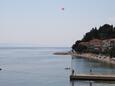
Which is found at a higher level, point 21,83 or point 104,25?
point 104,25

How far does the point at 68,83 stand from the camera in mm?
52281

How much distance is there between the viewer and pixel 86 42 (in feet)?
520

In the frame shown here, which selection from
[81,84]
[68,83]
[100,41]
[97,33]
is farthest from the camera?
[97,33]

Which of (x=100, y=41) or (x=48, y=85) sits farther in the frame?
(x=100, y=41)

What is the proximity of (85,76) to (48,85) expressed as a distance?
5562 mm

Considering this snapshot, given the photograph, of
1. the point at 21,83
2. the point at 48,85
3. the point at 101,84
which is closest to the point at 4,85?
the point at 21,83

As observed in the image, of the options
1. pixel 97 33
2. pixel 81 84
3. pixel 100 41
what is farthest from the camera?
pixel 97 33

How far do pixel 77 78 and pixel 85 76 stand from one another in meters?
1.35

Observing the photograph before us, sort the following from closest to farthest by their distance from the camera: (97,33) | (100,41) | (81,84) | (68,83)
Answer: (81,84)
(68,83)
(100,41)
(97,33)

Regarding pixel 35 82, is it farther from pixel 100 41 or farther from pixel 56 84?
pixel 100 41

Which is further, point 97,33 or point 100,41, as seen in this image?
point 97,33

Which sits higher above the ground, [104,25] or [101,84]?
[104,25]

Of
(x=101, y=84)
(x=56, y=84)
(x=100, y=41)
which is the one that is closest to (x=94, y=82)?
(x=101, y=84)

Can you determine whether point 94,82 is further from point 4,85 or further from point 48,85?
point 4,85
